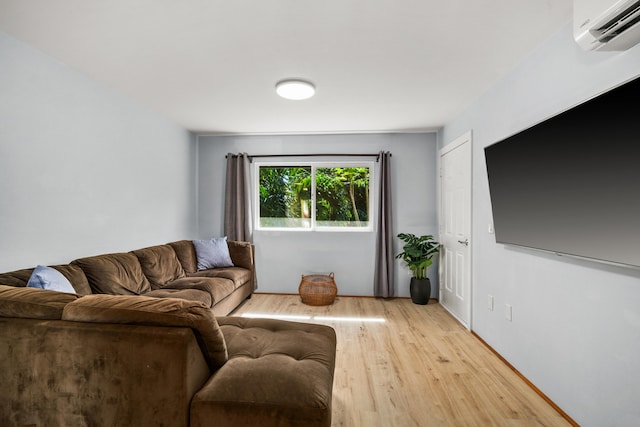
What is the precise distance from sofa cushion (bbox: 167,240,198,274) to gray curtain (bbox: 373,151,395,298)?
2509 millimetres

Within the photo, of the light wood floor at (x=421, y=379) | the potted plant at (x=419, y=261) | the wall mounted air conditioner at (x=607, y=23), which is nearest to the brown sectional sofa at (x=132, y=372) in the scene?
the light wood floor at (x=421, y=379)

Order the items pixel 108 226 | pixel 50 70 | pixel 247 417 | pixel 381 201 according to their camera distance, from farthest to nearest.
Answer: pixel 381 201
pixel 108 226
pixel 50 70
pixel 247 417

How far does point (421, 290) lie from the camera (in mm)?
4207

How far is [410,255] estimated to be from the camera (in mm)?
4172

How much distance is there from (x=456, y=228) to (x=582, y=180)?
7.15 ft

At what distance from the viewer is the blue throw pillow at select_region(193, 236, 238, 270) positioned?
3.96m

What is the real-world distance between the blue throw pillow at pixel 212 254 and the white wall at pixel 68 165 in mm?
533

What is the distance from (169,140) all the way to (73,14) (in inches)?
88.7

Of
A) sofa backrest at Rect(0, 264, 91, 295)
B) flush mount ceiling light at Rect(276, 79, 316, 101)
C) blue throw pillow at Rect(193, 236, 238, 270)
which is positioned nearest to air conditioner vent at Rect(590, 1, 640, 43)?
flush mount ceiling light at Rect(276, 79, 316, 101)

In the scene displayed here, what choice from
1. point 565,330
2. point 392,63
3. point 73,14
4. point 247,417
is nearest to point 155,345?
point 247,417

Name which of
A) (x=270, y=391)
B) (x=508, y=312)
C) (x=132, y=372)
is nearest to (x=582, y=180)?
(x=508, y=312)

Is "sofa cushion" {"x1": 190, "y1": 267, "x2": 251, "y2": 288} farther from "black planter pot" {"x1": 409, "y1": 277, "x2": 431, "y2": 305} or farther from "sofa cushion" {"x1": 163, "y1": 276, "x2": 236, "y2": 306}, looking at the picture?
"black planter pot" {"x1": 409, "y1": 277, "x2": 431, "y2": 305}

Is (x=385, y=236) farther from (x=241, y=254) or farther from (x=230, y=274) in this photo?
(x=230, y=274)

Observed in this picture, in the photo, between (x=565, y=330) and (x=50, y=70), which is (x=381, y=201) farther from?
(x=50, y=70)
